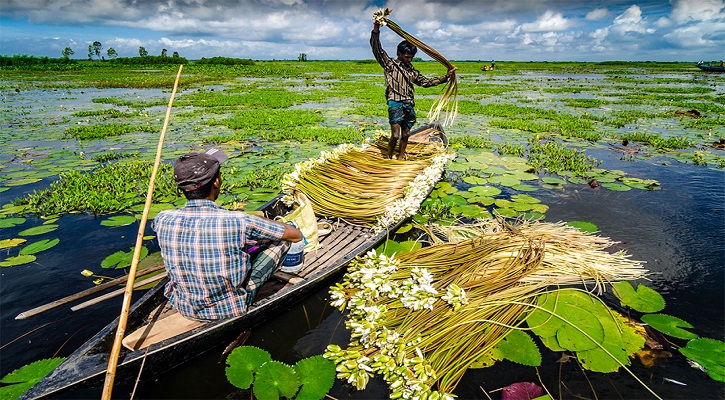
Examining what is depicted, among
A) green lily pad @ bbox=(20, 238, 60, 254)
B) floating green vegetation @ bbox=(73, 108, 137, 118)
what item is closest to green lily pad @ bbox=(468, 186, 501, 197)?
green lily pad @ bbox=(20, 238, 60, 254)

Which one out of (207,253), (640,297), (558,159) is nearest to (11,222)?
(207,253)

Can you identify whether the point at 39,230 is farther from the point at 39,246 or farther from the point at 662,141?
the point at 662,141

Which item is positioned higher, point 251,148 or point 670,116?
point 670,116

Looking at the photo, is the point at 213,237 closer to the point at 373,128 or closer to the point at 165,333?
the point at 165,333

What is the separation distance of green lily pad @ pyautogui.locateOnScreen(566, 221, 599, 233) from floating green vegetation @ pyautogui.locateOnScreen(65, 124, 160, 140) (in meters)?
12.5

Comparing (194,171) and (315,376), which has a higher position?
(194,171)

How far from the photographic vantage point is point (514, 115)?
601 inches

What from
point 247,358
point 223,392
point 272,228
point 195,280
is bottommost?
point 223,392

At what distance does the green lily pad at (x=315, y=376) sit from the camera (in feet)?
9.06

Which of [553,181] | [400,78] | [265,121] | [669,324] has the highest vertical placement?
[400,78]

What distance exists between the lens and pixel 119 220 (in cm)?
546

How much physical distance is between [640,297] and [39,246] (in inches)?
296

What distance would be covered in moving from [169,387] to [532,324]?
11.2 feet

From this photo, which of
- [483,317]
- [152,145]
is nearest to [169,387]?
[483,317]
